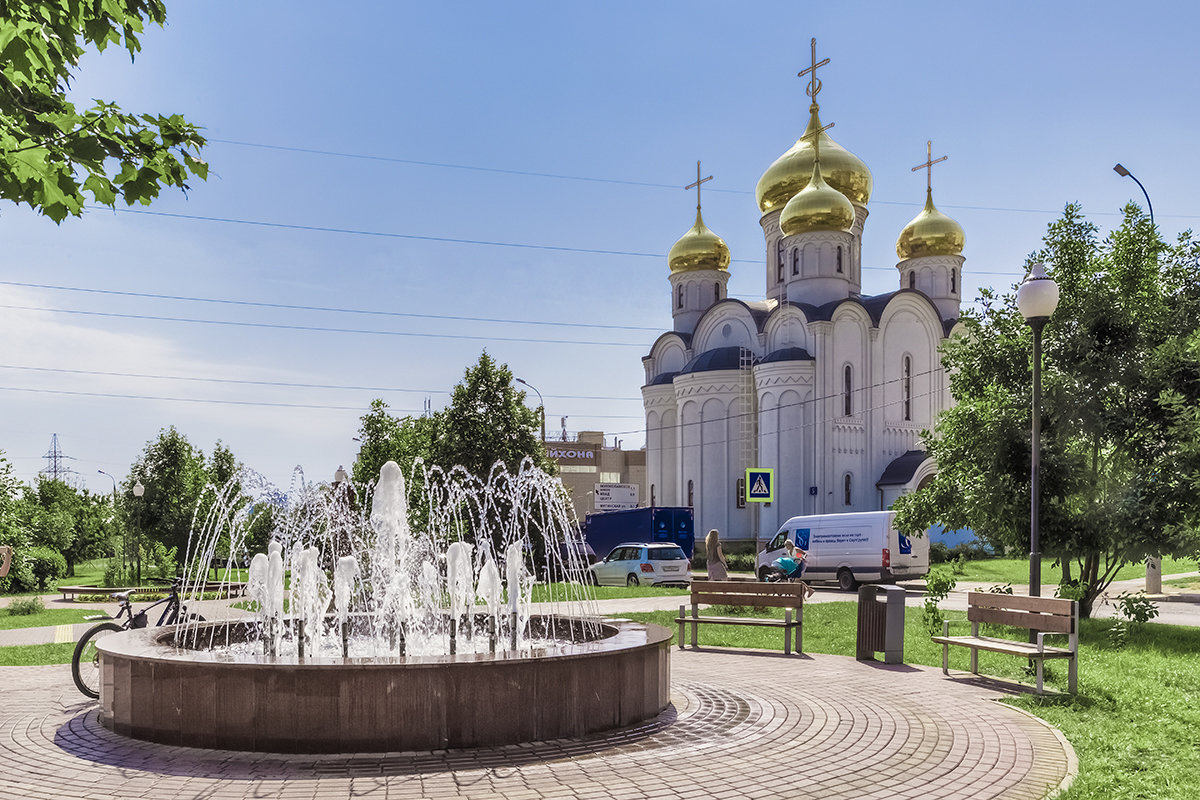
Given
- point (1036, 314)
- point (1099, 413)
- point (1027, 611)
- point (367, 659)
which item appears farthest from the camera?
point (1099, 413)

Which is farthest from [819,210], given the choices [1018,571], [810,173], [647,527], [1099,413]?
A: [1099,413]

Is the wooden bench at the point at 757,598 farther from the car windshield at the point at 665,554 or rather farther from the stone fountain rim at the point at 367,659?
the car windshield at the point at 665,554

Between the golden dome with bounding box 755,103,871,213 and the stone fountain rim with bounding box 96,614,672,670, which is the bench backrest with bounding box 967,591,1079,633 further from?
the golden dome with bounding box 755,103,871,213

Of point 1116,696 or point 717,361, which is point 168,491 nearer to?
point 717,361

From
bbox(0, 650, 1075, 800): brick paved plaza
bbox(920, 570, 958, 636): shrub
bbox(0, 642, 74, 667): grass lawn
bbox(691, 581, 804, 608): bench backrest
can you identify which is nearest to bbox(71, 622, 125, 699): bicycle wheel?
bbox(0, 650, 1075, 800): brick paved plaza

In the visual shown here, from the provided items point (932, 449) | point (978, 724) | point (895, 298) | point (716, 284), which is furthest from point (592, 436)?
point (978, 724)

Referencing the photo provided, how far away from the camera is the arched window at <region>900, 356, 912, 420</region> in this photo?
45219 mm

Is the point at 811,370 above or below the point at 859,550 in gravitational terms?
above

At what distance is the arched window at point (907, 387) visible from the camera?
45.2m

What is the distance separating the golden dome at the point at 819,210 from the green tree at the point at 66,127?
41.4 metres

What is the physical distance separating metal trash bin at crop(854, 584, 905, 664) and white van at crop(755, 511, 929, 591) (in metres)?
16.0

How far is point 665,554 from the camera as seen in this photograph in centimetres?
2809

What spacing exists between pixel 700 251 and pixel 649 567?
94.1 feet

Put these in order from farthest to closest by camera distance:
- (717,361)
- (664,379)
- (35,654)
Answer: (664,379)
(717,361)
(35,654)
